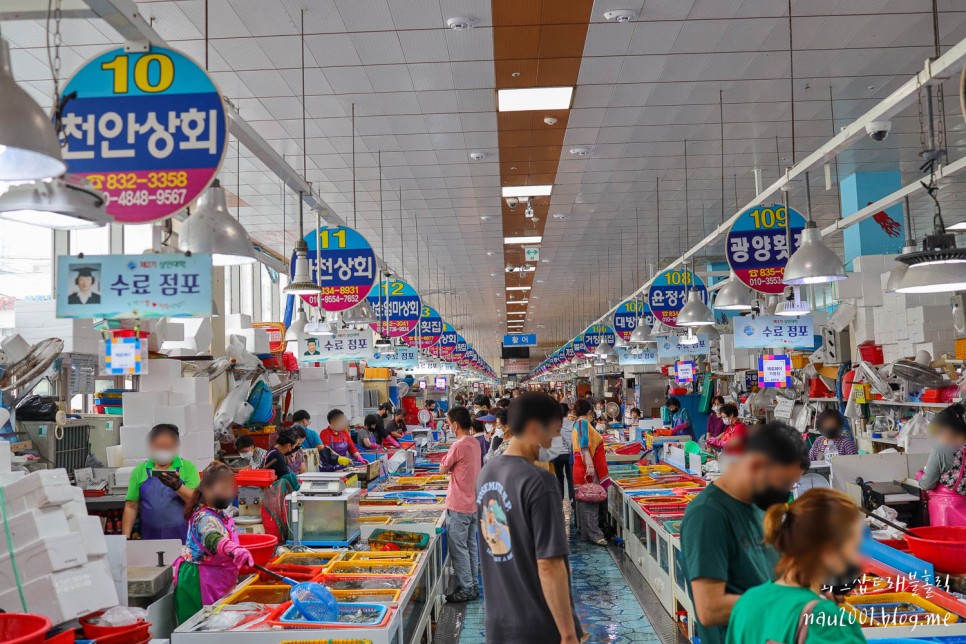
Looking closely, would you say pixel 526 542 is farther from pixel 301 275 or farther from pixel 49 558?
pixel 301 275

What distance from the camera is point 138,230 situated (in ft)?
41.4

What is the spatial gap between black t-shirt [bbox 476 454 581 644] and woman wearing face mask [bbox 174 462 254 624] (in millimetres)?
1965

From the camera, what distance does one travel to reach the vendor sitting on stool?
10.1 metres

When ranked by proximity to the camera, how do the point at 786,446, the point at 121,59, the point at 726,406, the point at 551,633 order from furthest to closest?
the point at 726,406 → the point at 121,59 → the point at 551,633 → the point at 786,446

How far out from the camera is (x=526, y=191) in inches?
479

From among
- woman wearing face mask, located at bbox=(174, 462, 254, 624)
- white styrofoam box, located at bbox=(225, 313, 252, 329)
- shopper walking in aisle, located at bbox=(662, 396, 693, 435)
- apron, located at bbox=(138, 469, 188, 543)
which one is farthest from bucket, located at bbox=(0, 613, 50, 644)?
shopper walking in aisle, located at bbox=(662, 396, 693, 435)

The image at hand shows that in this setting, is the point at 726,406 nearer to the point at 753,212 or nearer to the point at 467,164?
the point at 753,212

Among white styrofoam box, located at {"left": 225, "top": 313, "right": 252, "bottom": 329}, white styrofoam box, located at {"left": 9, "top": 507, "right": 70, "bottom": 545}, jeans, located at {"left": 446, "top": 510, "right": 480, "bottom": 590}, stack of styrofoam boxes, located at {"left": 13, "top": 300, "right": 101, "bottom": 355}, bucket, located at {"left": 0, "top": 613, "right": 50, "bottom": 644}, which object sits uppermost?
white styrofoam box, located at {"left": 225, "top": 313, "right": 252, "bottom": 329}

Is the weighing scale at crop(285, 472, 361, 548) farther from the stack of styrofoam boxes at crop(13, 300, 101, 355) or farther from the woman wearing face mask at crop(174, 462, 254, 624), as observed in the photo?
the stack of styrofoam boxes at crop(13, 300, 101, 355)

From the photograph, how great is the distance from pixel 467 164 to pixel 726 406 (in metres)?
5.74

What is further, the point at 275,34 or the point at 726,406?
the point at 726,406

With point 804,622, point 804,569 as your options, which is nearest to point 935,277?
point 804,569

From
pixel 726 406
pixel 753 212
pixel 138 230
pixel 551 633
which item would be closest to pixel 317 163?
pixel 138 230

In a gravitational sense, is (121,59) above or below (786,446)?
above
